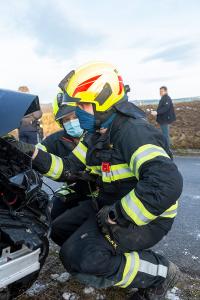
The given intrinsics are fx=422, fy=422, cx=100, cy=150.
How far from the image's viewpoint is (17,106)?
7.81ft

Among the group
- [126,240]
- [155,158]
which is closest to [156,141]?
[155,158]

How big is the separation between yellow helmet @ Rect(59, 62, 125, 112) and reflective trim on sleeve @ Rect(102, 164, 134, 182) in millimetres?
407

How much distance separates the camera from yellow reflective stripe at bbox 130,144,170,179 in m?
2.62

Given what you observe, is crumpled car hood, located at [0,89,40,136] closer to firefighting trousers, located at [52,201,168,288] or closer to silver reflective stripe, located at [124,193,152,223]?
silver reflective stripe, located at [124,193,152,223]

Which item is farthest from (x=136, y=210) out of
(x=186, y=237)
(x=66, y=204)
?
(x=186, y=237)

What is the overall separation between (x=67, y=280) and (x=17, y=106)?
1536mm

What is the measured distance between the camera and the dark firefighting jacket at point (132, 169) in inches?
102

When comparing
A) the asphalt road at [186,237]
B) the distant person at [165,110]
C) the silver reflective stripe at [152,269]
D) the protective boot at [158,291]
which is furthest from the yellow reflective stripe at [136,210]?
the distant person at [165,110]

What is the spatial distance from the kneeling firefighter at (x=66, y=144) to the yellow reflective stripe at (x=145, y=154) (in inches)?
45.9

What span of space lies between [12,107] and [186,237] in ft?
8.82

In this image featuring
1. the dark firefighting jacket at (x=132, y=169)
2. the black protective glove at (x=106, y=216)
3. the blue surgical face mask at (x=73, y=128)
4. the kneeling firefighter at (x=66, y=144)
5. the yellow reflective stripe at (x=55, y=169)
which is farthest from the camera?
the blue surgical face mask at (x=73, y=128)

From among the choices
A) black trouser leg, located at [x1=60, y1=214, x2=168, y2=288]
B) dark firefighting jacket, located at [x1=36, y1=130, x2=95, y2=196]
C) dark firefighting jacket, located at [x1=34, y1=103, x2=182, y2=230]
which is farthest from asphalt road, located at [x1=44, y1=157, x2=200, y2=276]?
dark firefighting jacket, located at [x1=36, y1=130, x2=95, y2=196]

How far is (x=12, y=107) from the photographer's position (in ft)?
7.71

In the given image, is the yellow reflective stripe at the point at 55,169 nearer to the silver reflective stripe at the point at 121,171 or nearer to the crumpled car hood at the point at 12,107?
the silver reflective stripe at the point at 121,171
